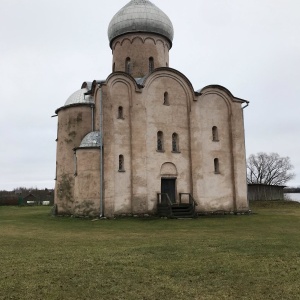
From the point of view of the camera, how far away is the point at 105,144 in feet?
70.4

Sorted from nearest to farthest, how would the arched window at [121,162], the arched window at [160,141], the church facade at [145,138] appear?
1. the church facade at [145,138]
2. the arched window at [121,162]
3. the arched window at [160,141]

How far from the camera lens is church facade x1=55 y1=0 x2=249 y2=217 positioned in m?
21.6

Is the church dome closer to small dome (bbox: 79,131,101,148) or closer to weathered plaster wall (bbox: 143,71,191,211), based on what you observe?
weathered plaster wall (bbox: 143,71,191,211)

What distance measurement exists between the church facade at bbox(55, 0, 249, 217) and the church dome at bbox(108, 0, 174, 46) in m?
0.07

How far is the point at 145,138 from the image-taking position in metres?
22.6

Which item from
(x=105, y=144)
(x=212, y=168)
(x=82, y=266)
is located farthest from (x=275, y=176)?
(x=82, y=266)

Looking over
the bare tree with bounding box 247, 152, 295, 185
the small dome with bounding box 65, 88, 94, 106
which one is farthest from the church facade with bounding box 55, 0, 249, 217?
the bare tree with bounding box 247, 152, 295, 185

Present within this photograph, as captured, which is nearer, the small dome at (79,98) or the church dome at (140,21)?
the small dome at (79,98)

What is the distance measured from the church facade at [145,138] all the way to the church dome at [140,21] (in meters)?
0.07

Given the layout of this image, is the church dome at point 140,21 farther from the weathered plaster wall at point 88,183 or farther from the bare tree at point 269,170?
the bare tree at point 269,170

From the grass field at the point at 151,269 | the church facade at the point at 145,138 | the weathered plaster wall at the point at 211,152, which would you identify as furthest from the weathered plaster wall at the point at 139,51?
the grass field at the point at 151,269

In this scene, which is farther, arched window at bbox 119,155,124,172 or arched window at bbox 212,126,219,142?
arched window at bbox 212,126,219,142

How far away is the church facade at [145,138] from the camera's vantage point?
851 inches

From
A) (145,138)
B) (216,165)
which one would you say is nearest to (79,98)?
(145,138)
